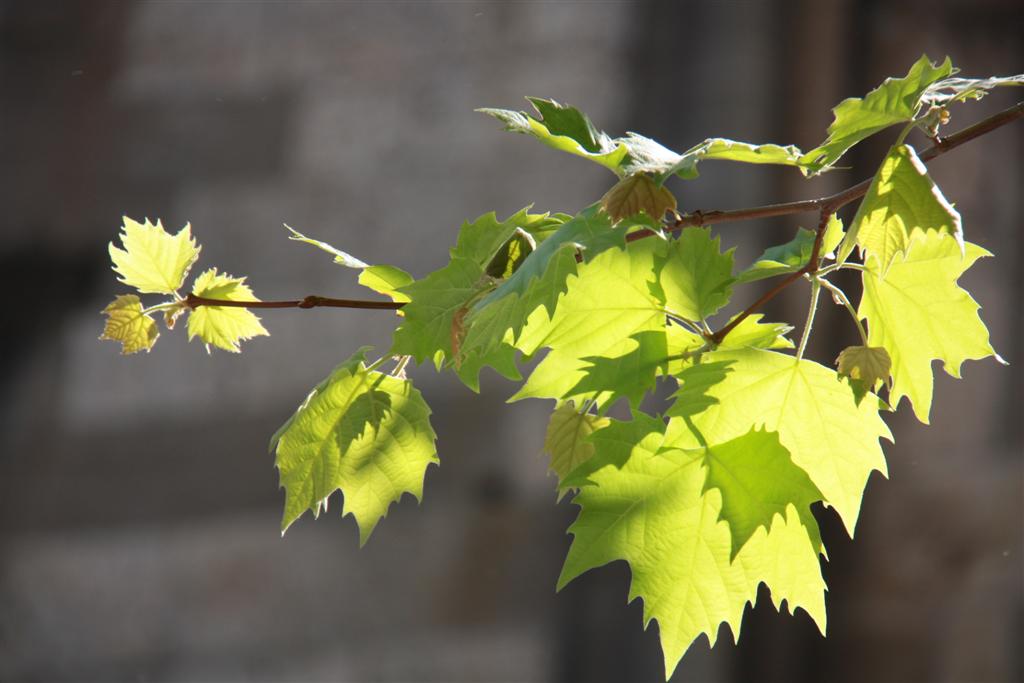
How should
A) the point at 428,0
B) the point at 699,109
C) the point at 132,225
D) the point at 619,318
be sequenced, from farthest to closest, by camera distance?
the point at 428,0
the point at 699,109
the point at 132,225
the point at 619,318

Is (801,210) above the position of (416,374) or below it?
below

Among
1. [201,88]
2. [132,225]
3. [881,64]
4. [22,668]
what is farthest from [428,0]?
[132,225]

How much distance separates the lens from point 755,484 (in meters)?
0.36

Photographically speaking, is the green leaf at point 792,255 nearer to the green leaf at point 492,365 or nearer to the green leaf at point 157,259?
the green leaf at point 492,365

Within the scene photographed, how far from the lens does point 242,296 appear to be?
0.48 m

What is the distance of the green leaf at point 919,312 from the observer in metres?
0.40

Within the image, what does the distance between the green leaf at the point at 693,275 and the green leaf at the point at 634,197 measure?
0.05 metres

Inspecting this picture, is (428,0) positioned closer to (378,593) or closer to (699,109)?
(699,109)

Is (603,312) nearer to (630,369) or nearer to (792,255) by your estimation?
(630,369)

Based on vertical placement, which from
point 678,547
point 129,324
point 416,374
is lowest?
point 678,547

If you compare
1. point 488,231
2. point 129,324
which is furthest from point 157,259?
point 488,231

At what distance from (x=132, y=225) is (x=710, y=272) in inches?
11.0

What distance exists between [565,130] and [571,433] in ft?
0.41

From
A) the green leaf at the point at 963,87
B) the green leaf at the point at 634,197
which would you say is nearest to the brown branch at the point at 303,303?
the green leaf at the point at 634,197
